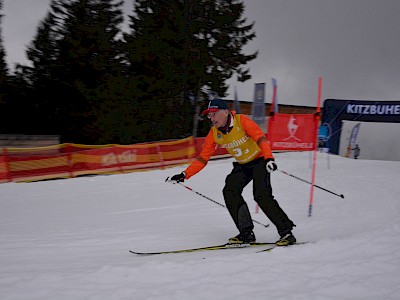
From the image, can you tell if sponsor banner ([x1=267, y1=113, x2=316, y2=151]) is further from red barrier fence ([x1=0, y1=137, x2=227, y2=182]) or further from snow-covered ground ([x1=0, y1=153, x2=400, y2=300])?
red barrier fence ([x1=0, y1=137, x2=227, y2=182])

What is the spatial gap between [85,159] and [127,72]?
1561cm

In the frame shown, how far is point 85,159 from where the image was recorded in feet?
45.5

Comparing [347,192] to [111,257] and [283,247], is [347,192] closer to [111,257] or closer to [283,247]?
[283,247]

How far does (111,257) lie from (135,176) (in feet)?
29.8

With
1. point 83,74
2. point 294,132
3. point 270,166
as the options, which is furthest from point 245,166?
point 83,74

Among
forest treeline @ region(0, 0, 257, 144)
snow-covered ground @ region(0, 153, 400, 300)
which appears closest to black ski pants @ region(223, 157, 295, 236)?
snow-covered ground @ region(0, 153, 400, 300)

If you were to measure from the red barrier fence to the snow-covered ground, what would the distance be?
2801 millimetres

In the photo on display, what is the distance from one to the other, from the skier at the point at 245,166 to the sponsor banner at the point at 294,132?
5884 millimetres

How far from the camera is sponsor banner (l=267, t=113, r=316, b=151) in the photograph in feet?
33.9

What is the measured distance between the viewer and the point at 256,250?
4.08m

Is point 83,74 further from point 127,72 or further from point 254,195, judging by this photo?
point 254,195

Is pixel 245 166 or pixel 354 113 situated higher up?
pixel 354 113

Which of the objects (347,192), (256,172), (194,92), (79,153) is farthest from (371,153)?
(256,172)

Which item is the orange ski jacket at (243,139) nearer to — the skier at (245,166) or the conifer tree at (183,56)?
the skier at (245,166)
